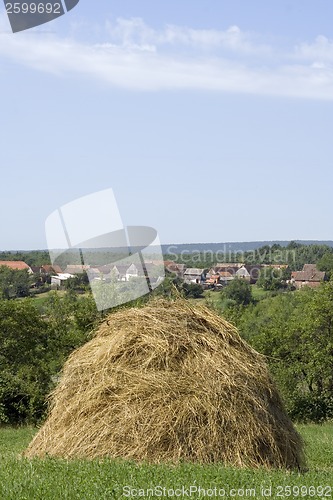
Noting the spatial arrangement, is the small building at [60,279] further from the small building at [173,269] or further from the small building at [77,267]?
the small building at [77,267]

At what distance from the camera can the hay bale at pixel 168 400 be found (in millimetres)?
8023

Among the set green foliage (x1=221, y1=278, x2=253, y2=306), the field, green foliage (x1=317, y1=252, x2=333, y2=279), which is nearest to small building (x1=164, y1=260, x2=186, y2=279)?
green foliage (x1=221, y1=278, x2=253, y2=306)

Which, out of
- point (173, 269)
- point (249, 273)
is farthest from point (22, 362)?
point (249, 273)

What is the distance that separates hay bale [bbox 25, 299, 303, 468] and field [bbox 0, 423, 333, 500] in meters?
0.37

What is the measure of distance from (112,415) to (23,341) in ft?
68.7

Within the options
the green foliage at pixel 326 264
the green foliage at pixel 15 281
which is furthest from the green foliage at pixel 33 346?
the green foliage at pixel 326 264

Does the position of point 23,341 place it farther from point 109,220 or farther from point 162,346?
point 162,346

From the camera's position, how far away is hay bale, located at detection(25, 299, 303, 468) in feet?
26.3

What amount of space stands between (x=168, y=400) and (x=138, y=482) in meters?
1.46

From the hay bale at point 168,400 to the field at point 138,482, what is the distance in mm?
370

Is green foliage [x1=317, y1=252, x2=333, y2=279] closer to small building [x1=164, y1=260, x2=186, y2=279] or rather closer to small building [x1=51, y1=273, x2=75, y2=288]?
small building [x1=51, y1=273, x2=75, y2=288]

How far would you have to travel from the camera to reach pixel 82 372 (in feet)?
28.7

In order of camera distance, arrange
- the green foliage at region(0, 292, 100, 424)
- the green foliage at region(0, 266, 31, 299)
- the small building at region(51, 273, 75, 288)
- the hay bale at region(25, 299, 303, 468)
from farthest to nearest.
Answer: the green foliage at region(0, 266, 31, 299)
the small building at region(51, 273, 75, 288)
the green foliage at region(0, 292, 100, 424)
the hay bale at region(25, 299, 303, 468)

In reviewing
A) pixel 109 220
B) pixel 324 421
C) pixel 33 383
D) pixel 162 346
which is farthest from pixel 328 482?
pixel 324 421
